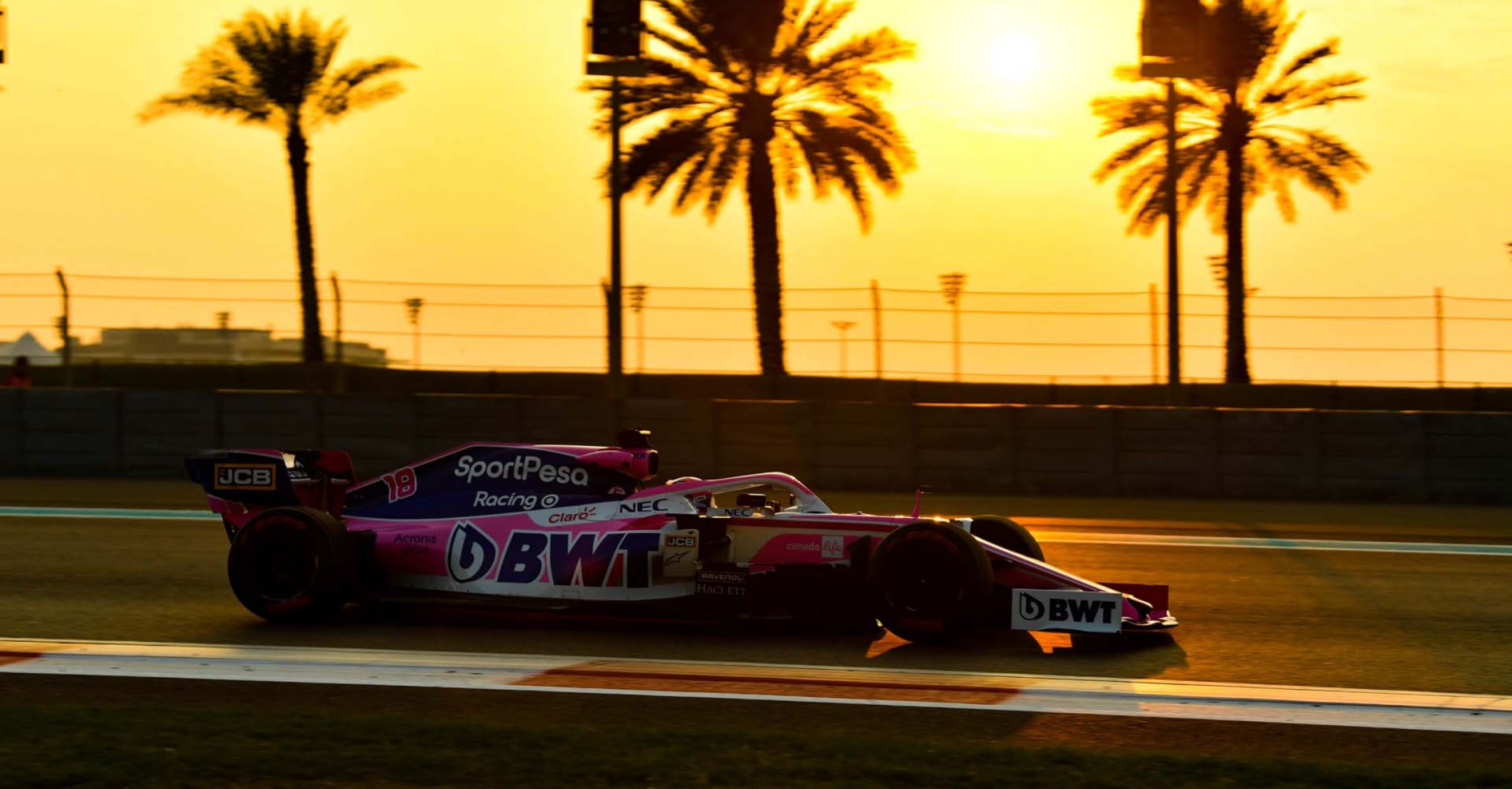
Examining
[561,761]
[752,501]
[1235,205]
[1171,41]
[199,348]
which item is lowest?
[561,761]

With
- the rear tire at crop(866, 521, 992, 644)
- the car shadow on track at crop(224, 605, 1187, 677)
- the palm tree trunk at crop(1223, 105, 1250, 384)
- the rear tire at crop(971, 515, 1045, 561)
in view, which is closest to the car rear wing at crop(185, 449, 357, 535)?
the car shadow on track at crop(224, 605, 1187, 677)

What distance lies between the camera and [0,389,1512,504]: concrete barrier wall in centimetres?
1582

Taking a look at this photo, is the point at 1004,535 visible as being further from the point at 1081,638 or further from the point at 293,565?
the point at 293,565

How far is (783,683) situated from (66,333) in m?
17.7

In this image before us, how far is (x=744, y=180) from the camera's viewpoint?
25766 mm

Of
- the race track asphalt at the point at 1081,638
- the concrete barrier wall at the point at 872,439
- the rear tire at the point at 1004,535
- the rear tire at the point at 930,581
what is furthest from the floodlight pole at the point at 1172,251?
the rear tire at the point at 930,581

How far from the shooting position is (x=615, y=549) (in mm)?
8141

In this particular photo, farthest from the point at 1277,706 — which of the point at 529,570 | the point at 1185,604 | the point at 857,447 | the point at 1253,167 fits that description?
the point at 1253,167

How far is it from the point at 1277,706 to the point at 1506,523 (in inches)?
348

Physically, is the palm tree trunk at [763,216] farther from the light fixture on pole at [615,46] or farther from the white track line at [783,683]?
the white track line at [783,683]

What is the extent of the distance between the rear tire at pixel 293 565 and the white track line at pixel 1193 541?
515cm

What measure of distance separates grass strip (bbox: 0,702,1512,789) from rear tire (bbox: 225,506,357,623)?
215 centimetres

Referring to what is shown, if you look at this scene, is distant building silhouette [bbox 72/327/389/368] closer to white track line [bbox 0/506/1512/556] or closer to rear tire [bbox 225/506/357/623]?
white track line [bbox 0/506/1512/556]

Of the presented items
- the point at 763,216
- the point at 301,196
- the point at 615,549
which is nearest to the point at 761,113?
the point at 763,216
